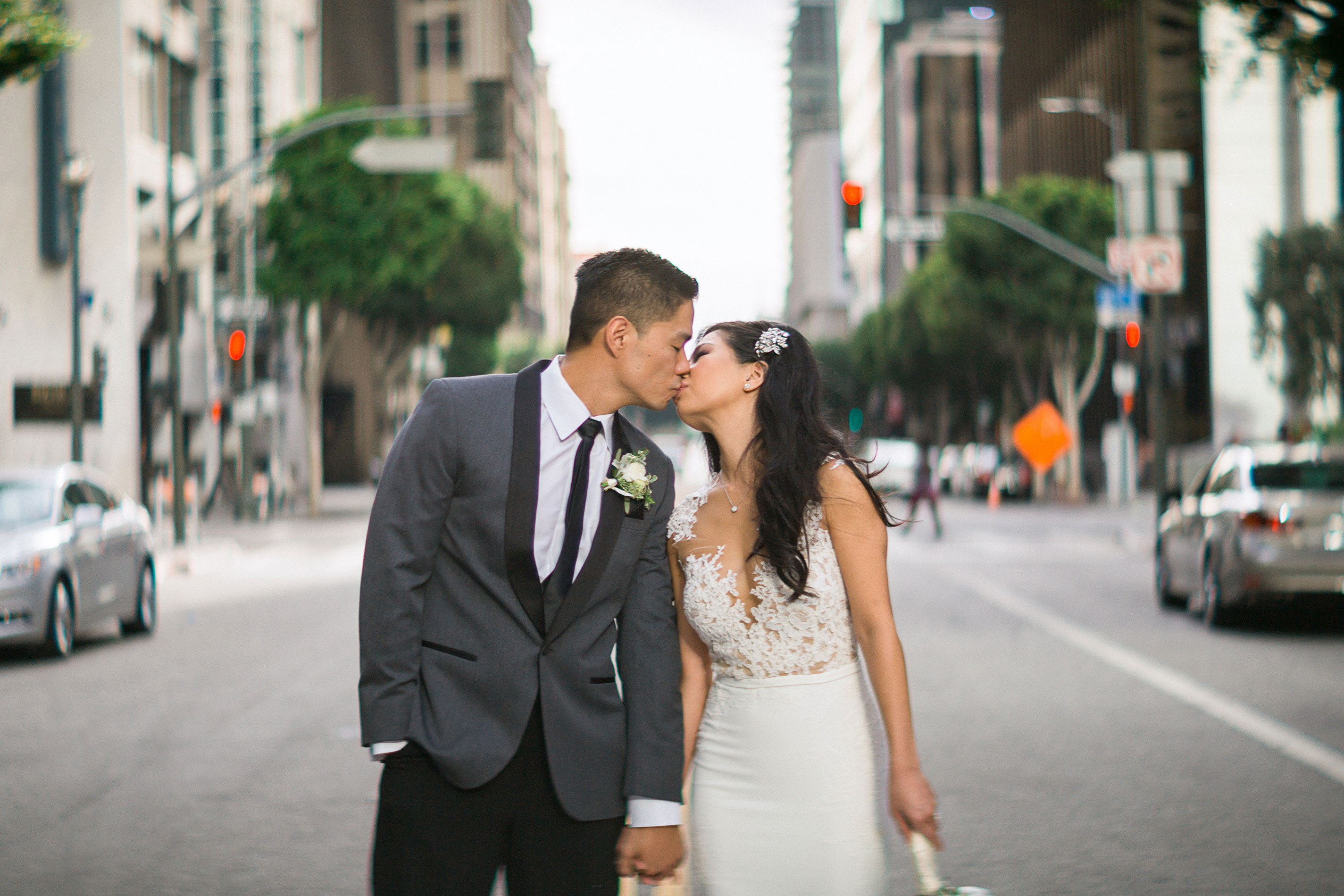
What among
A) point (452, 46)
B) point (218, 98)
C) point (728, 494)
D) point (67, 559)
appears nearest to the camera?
point (728, 494)

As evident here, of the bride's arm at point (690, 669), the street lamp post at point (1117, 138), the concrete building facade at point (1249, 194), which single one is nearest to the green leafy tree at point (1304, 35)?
the bride's arm at point (690, 669)

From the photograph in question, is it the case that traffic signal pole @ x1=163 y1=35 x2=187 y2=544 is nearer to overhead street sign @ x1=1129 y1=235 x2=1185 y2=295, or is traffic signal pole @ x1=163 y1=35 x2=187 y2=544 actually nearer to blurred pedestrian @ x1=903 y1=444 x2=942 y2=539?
blurred pedestrian @ x1=903 y1=444 x2=942 y2=539

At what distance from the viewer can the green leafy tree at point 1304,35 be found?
457 inches

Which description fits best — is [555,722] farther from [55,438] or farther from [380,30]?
[380,30]

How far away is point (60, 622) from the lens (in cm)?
1152

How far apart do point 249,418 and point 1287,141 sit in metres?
35.8

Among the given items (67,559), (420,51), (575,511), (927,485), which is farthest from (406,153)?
(420,51)

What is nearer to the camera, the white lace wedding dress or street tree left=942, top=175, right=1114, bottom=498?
the white lace wedding dress

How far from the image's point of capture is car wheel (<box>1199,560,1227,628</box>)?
42.1 ft

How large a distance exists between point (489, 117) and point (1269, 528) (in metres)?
10.00

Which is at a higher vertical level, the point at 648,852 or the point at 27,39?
the point at 27,39

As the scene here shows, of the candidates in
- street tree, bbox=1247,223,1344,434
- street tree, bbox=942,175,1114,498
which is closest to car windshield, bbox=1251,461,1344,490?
street tree, bbox=942,175,1114,498

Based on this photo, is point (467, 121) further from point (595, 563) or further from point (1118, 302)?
point (595, 563)

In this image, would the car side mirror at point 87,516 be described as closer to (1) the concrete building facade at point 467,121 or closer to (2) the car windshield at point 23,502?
(2) the car windshield at point 23,502
